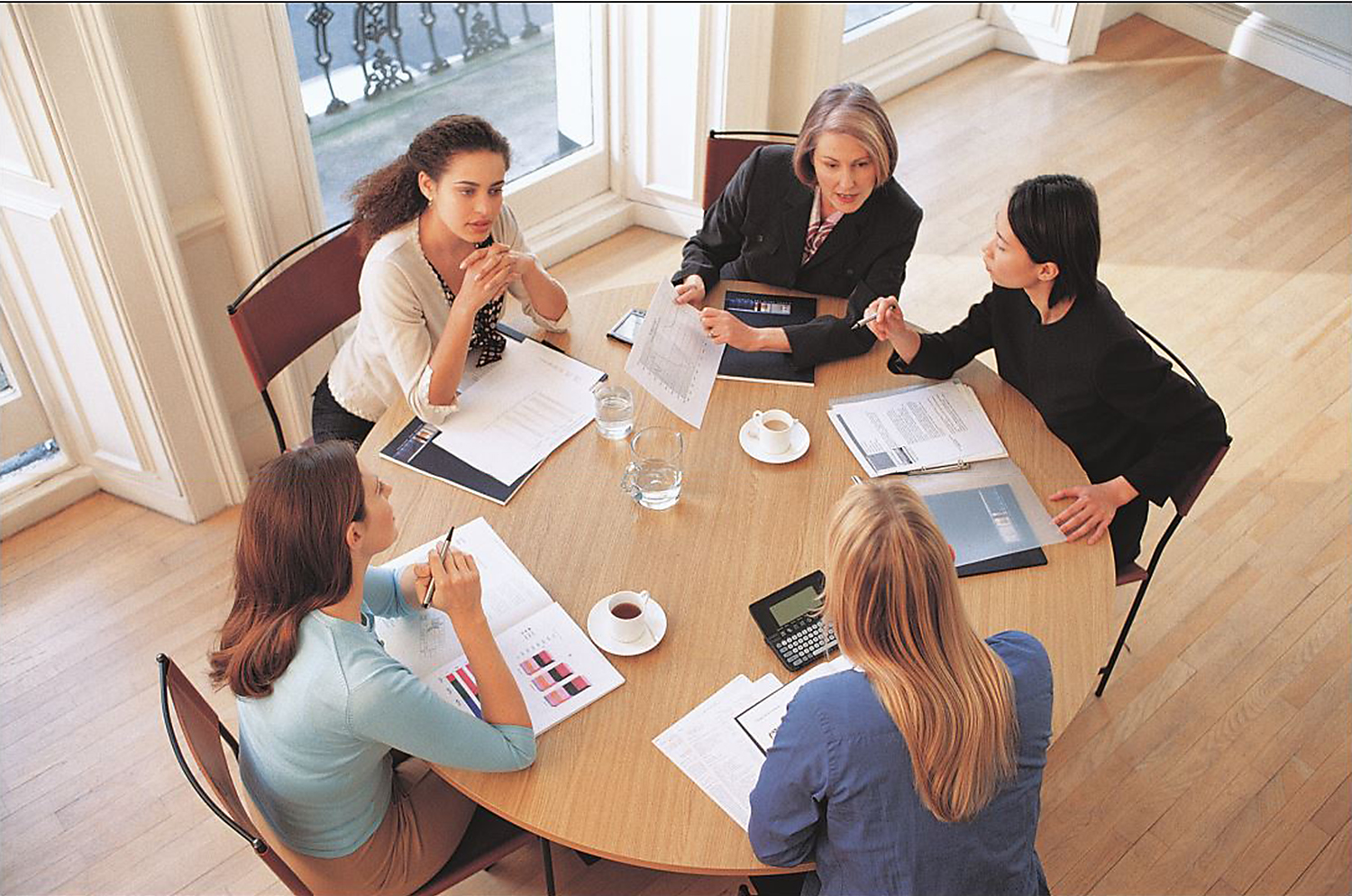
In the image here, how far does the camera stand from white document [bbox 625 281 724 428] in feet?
7.86

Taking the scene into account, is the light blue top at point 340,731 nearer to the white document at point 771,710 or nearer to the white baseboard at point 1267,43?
the white document at point 771,710

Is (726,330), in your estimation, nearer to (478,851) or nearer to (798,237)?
(798,237)

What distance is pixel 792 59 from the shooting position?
13.2 feet

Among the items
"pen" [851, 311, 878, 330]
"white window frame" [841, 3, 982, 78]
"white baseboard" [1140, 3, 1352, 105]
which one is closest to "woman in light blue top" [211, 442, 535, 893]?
"pen" [851, 311, 878, 330]

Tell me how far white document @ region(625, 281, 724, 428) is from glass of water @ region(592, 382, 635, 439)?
91mm

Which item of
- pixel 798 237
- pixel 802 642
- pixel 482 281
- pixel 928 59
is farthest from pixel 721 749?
pixel 928 59

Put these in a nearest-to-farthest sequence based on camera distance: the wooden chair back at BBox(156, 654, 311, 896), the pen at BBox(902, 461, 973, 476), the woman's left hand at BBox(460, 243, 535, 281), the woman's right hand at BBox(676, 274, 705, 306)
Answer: the wooden chair back at BBox(156, 654, 311, 896) → the pen at BBox(902, 461, 973, 476) → the woman's left hand at BBox(460, 243, 535, 281) → the woman's right hand at BBox(676, 274, 705, 306)

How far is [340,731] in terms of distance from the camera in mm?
1689

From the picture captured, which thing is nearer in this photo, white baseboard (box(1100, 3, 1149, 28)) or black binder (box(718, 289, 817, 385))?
black binder (box(718, 289, 817, 385))

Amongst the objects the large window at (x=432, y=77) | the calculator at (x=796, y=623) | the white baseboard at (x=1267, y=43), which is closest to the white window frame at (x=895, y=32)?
the white baseboard at (x=1267, y=43)

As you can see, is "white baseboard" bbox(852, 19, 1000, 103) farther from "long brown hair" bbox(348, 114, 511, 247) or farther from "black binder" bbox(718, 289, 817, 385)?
"long brown hair" bbox(348, 114, 511, 247)

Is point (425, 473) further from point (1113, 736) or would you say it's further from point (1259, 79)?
point (1259, 79)

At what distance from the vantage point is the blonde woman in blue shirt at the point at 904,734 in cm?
150

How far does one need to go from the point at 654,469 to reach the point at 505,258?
21.1 inches
